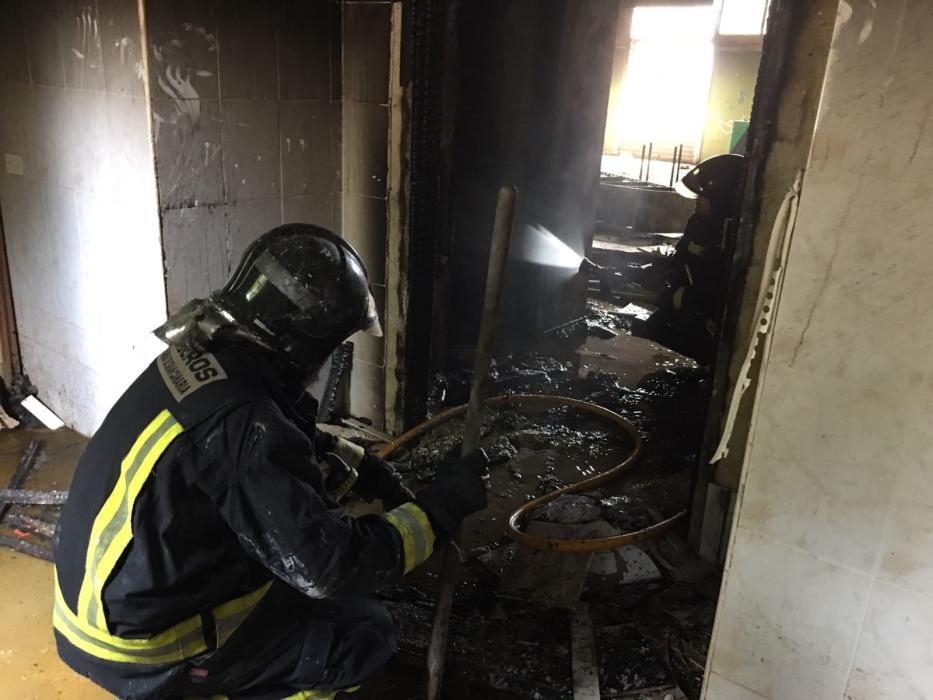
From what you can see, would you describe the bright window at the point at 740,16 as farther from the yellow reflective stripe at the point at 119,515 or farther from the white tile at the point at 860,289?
the yellow reflective stripe at the point at 119,515

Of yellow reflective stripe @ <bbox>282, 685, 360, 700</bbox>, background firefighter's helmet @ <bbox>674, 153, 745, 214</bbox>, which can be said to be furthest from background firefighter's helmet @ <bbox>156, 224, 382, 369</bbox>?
background firefighter's helmet @ <bbox>674, 153, 745, 214</bbox>

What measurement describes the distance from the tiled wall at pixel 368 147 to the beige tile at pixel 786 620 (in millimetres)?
2996

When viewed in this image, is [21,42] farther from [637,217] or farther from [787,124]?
[637,217]

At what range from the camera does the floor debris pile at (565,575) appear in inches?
112

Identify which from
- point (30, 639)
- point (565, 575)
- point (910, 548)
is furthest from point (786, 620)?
point (30, 639)

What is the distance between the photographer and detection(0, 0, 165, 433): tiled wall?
11.4ft

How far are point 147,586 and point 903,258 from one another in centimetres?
185

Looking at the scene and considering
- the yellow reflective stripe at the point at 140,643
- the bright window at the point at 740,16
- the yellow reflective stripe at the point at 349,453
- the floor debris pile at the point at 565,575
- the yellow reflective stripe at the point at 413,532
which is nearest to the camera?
the yellow reflective stripe at the point at 140,643

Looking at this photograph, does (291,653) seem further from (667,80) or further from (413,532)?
(667,80)

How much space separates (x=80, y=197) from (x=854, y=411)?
392 centimetres

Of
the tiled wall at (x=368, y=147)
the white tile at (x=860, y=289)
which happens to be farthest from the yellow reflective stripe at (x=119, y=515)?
the tiled wall at (x=368, y=147)

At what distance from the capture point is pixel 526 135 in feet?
19.7

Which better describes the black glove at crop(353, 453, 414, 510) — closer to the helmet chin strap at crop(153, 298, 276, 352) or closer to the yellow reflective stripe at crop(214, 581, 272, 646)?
the yellow reflective stripe at crop(214, 581, 272, 646)

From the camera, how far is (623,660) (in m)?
2.88
